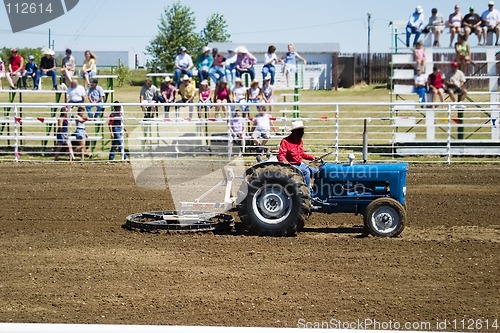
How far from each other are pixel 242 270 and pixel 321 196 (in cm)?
219

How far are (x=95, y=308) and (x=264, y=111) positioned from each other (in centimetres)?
1333

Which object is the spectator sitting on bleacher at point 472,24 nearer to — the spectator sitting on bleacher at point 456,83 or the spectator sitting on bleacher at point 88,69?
the spectator sitting on bleacher at point 456,83

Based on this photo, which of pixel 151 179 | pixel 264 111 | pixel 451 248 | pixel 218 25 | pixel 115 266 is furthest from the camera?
pixel 218 25

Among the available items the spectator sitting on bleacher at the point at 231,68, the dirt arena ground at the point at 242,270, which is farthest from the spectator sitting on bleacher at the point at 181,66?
the dirt arena ground at the point at 242,270

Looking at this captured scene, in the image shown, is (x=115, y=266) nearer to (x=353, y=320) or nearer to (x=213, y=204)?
(x=213, y=204)

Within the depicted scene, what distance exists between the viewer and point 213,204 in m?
10.0

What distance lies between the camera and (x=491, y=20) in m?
22.7

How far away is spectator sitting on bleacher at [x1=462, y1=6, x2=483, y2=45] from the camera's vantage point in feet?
74.2

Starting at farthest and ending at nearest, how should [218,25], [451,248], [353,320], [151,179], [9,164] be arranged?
[218,25], [9,164], [151,179], [451,248], [353,320]

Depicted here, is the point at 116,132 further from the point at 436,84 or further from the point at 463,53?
the point at 463,53

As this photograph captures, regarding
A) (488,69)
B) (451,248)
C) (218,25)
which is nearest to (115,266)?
(451,248)

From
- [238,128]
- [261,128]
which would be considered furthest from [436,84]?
[238,128]

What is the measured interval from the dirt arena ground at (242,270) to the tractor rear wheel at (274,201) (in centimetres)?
18

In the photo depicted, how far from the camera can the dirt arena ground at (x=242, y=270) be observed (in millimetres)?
6719
